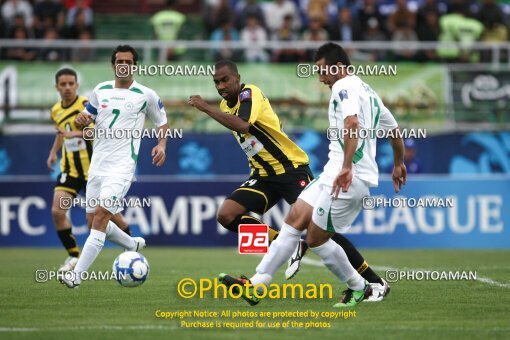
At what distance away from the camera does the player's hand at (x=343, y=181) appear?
8906 millimetres

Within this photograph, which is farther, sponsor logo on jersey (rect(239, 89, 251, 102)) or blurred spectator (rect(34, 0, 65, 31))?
blurred spectator (rect(34, 0, 65, 31))

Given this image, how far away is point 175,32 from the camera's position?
22.9m

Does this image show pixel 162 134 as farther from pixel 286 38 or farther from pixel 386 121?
pixel 286 38

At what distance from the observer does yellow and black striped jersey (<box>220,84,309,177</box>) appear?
10844 mm

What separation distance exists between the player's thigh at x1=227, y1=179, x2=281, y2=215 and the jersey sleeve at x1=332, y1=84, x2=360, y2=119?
2185 millimetres

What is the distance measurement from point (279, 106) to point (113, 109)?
9990 millimetres

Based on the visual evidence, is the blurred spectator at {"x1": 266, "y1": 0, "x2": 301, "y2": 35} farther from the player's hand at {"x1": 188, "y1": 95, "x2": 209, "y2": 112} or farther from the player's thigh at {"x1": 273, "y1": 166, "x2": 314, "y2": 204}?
the player's hand at {"x1": 188, "y1": 95, "x2": 209, "y2": 112}

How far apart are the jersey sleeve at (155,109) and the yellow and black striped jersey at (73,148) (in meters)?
2.25

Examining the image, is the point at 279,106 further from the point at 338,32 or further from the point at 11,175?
the point at 11,175

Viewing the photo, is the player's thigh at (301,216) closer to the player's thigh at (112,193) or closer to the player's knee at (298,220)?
the player's knee at (298,220)

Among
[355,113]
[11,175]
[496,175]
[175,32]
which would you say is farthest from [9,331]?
[175,32]

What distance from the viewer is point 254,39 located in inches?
884

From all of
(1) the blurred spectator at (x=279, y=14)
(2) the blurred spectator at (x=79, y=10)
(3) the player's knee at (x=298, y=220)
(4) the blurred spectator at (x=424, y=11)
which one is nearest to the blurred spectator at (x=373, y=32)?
(4) the blurred spectator at (x=424, y=11)

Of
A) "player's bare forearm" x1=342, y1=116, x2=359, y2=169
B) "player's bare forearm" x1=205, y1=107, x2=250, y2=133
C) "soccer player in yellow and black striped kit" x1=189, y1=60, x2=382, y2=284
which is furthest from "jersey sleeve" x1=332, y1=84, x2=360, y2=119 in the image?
"soccer player in yellow and black striped kit" x1=189, y1=60, x2=382, y2=284
